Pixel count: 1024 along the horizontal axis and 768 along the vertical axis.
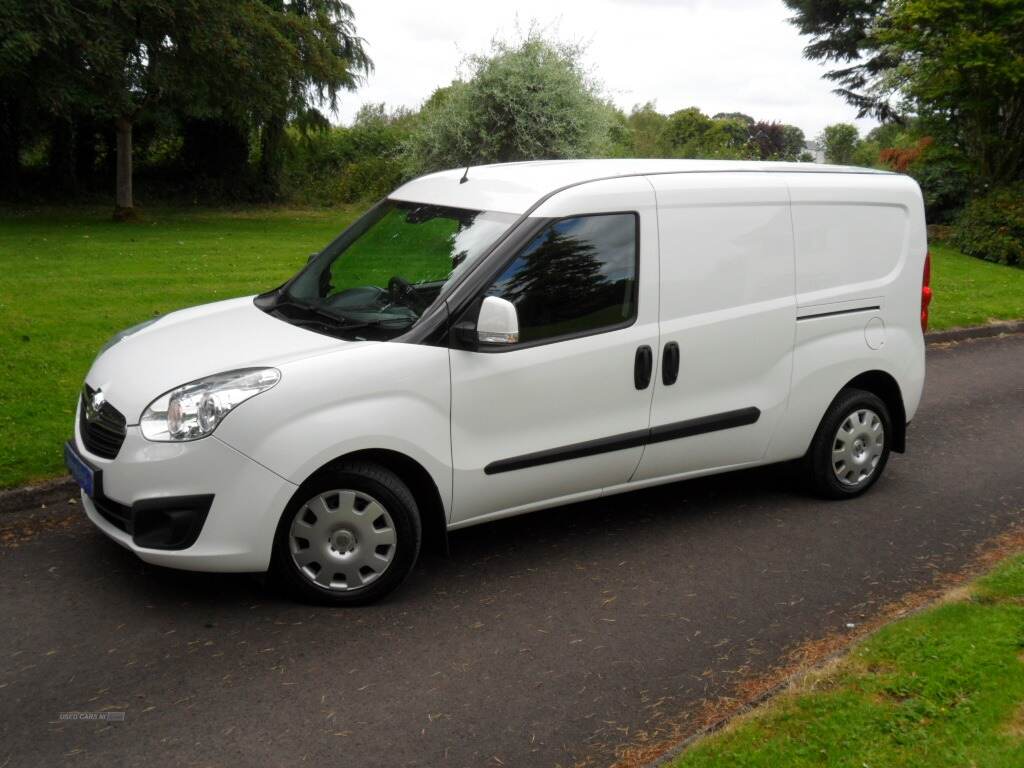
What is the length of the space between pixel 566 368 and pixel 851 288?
212 cm

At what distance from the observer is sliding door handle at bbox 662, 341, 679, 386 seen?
5715mm

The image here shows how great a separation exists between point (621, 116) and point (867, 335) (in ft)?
100.0

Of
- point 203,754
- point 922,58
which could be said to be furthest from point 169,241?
point 203,754

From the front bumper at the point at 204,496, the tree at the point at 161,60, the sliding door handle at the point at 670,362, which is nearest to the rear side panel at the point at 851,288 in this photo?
the sliding door handle at the point at 670,362

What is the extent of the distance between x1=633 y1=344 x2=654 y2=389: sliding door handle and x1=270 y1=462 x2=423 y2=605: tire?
1.35 meters

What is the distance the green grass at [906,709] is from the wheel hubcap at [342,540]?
181cm

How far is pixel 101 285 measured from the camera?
13.7 m

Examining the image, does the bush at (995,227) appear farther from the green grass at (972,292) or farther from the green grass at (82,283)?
the green grass at (82,283)

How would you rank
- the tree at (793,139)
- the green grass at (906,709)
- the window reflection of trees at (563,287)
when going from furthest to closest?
the tree at (793,139) < the window reflection of trees at (563,287) < the green grass at (906,709)

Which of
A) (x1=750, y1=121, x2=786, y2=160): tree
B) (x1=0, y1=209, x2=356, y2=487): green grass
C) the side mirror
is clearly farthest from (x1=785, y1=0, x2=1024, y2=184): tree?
(x1=750, y1=121, x2=786, y2=160): tree

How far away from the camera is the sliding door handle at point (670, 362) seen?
18.7ft

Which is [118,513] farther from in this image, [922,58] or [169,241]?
[922,58]

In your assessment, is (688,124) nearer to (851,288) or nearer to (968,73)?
(968,73)

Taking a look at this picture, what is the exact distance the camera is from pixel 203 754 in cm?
385
